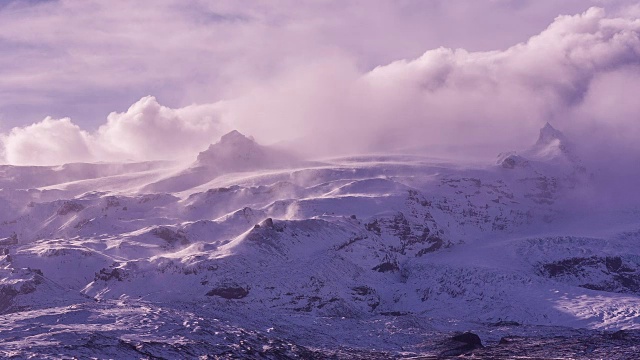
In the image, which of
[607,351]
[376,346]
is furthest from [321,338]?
[607,351]

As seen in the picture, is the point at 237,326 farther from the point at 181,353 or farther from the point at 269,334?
the point at 181,353

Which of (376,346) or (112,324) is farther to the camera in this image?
(376,346)

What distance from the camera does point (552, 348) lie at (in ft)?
601

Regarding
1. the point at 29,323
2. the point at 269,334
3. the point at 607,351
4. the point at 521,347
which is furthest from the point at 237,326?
the point at 607,351

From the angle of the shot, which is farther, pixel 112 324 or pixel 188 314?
pixel 188 314

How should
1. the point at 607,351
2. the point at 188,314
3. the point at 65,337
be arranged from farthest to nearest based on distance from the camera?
the point at 188,314 < the point at 607,351 < the point at 65,337

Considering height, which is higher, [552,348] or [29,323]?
[29,323]

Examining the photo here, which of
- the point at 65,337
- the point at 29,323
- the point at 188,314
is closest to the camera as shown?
the point at 65,337

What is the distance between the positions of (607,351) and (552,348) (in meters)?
10.3

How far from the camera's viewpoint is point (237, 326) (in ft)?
604

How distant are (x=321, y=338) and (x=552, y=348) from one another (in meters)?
44.5

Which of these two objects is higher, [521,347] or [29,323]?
[29,323]

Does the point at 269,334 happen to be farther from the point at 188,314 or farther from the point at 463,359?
the point at 463,359

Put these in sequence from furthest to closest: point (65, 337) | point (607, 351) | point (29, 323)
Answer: point (607, 351) < point (29, 323) < point (65, 337)
